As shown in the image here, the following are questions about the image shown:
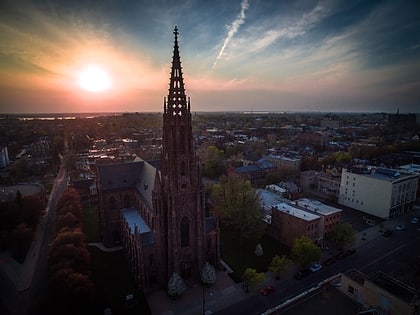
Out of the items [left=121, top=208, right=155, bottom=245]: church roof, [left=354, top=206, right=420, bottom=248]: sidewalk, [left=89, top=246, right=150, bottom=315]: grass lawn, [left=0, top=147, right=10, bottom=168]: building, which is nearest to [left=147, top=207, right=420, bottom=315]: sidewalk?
[left=89, top=246, right=150, bottom=315]: grass lawn

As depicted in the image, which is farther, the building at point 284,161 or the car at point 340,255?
the building at point 284,161

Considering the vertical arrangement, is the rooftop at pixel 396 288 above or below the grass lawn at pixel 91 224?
above

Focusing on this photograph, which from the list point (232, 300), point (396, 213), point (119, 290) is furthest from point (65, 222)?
point (396, 213)

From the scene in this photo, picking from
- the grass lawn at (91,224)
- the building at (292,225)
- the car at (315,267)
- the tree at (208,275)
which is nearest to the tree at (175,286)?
the tree at (208,275)

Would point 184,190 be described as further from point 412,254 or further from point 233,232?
point 412,254

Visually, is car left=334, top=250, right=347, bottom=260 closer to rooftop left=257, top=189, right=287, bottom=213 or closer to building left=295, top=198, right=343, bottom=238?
building left=295, top=198, right=343, bottom=238

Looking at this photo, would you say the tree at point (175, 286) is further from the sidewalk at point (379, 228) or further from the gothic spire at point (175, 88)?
the sidewalk at point (379, 228)
